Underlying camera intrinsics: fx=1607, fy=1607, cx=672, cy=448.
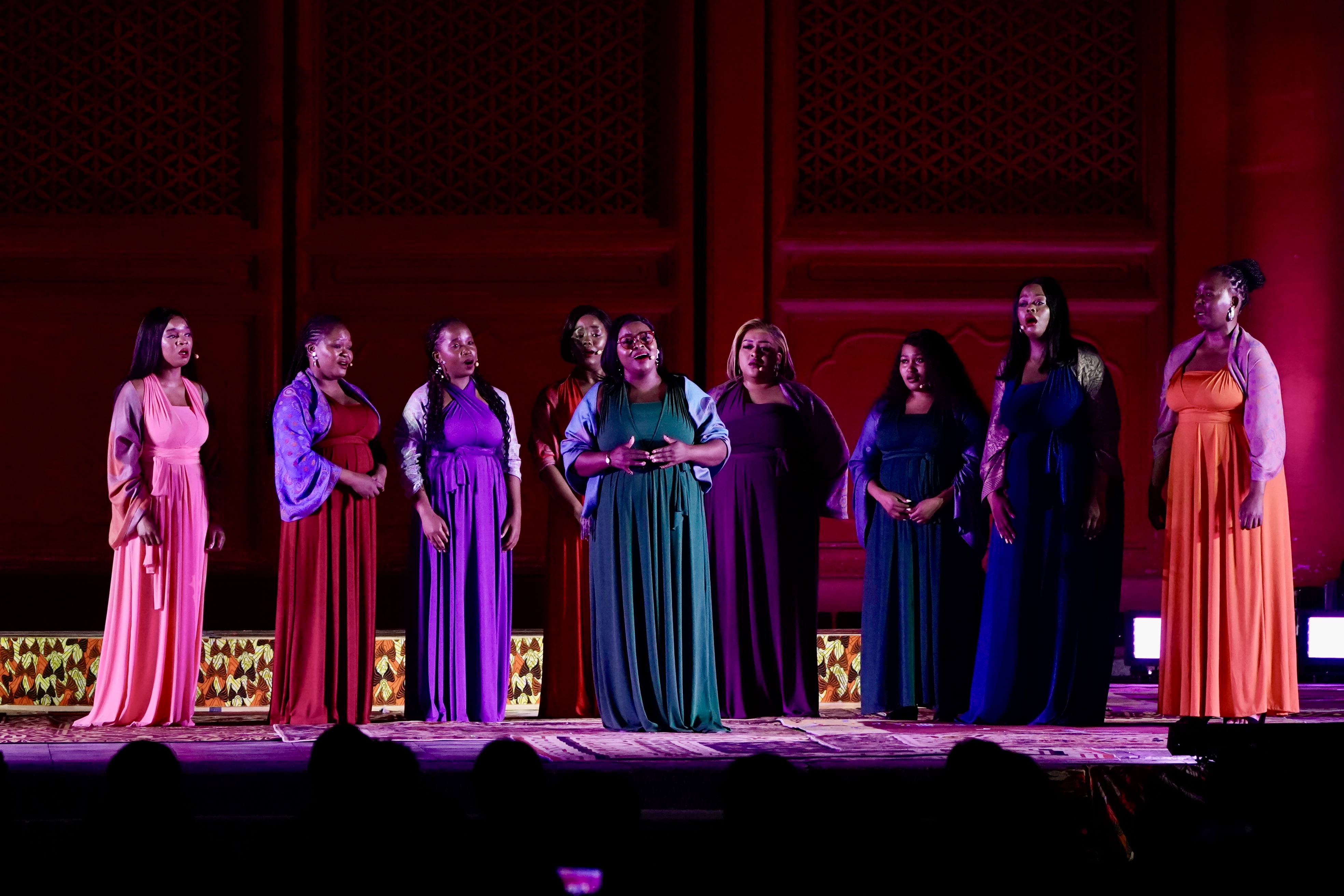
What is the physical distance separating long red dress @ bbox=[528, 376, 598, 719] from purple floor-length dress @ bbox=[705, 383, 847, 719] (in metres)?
0.66

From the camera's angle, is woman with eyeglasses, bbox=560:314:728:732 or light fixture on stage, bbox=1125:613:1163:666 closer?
woman with eyeglasses, bbox=560:314:728:732

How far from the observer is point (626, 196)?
8.91 m

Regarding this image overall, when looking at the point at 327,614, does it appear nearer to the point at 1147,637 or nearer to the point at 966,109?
the point at 1147,637

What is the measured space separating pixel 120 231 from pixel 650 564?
14.0ft

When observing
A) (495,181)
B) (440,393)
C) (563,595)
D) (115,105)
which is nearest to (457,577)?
(563,595)

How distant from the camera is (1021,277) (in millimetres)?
8859

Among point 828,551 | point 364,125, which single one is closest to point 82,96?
point 364,125

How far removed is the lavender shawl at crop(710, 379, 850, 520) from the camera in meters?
6.77

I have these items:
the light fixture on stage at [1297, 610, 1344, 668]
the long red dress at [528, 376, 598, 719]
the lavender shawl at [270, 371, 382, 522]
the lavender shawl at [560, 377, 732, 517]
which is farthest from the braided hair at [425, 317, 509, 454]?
the light fixture on stage at [1297, 610, 1344, 668]

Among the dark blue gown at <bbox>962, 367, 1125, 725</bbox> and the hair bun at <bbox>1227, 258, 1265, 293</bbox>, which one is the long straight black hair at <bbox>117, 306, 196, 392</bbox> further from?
the hair bun at <bbox>1227, 258, 1265, 293</bbox>

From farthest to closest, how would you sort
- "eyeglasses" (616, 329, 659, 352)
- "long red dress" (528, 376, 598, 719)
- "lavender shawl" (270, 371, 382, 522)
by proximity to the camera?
"long red dress" (528, 376, 598, 719) < "lavender shawl" (270, 371, 382, 522) < "eyeglasses" (616, 329, 659, 352)

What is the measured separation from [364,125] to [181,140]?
98 centimetres

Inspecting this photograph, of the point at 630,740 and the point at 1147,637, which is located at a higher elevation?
the point at 1147,637

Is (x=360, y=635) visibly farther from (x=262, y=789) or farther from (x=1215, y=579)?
(x=1215, y=579)
